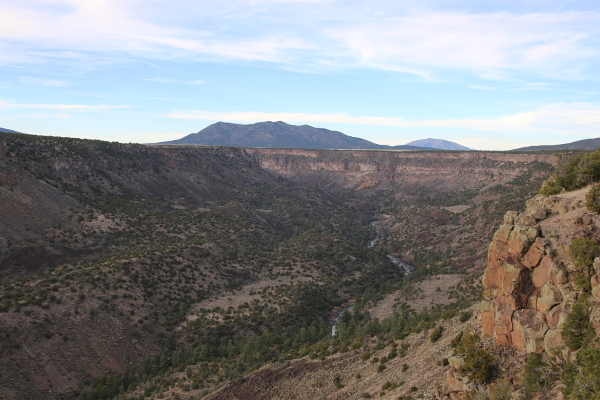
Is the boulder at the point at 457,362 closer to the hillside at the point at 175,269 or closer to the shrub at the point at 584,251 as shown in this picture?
the shrub at the point at 584,251

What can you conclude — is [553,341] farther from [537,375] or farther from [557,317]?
[537,375]

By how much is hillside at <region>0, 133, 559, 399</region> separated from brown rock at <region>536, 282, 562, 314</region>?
13131 millimetres

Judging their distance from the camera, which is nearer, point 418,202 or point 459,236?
point 459,236

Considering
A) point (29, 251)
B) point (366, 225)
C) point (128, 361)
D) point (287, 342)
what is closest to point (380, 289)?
point (287, 342)

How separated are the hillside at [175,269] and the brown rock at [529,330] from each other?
40.6 feet

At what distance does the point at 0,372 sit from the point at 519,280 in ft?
111

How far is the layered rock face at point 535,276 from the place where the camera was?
15.1m

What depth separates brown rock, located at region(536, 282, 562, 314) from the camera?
15188 mm

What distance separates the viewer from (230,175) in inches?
5340

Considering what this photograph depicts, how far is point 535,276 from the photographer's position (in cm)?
1625

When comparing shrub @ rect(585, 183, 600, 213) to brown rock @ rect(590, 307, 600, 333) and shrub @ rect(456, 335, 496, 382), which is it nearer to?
brown rock @ rect(590, 307, 600, 333)

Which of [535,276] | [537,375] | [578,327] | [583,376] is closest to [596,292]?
[578,327]

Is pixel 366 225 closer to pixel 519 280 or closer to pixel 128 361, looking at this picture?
pixel 128 361

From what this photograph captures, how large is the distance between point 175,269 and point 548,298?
44.3 m
